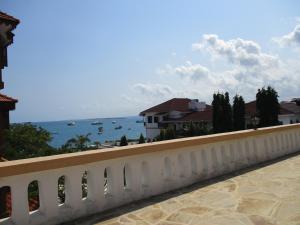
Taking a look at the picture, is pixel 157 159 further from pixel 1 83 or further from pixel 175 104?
pixel 175 104

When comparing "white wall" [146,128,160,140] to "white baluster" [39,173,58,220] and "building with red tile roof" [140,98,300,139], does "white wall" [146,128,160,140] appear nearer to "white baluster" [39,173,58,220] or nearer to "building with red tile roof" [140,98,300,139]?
"building with red tile roof" [140,98,300,139]

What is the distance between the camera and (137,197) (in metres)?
5.53

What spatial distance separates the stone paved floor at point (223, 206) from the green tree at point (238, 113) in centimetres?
3933

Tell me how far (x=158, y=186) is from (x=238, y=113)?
1627 inches

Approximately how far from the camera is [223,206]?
16.8 feet

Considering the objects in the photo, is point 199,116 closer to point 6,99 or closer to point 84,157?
point 6,99

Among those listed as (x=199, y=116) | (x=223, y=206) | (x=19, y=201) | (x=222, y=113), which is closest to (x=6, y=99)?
(x=19, y=201)

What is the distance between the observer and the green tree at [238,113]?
45312 mm

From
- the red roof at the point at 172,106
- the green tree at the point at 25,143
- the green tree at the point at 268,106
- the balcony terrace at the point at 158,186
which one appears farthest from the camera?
the red roof at the point at 172,106

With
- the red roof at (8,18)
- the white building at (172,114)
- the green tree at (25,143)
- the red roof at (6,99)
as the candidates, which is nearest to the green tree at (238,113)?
the white building at (172,114)

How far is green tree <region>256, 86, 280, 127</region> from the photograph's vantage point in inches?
1682

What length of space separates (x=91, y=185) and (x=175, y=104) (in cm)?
6521

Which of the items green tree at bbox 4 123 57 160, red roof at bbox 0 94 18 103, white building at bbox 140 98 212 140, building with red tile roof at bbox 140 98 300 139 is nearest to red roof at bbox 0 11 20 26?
red roof at bbox 0 94 18 103

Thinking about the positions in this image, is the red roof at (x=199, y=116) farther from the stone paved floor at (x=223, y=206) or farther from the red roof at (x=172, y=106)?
the stone paved floor at (x=223, y=206)
